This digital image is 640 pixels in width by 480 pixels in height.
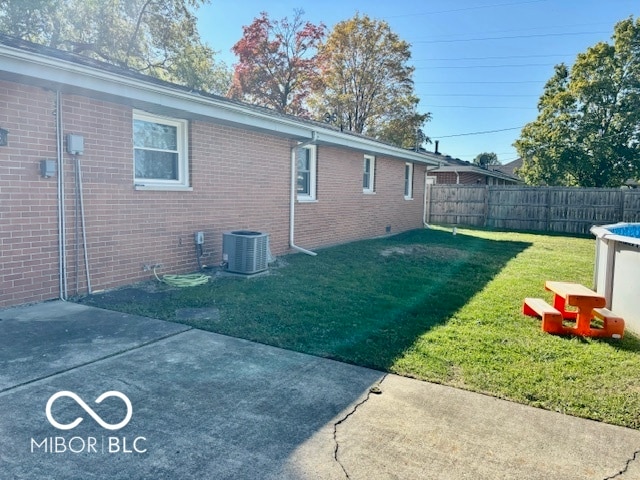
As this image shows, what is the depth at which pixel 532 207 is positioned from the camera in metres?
19.4

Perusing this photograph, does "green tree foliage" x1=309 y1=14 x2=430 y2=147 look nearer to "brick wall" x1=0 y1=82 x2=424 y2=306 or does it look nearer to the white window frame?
"brick wall" x1=0 y1=82 x2=424 y2=306

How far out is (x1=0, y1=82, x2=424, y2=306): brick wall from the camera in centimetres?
546

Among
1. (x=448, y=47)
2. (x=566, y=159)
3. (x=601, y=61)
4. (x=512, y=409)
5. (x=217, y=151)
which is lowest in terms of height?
(x=512, y=409)

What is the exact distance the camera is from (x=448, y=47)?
102 feet

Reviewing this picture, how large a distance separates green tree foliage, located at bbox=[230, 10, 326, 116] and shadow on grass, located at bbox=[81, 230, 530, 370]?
21.1 meters

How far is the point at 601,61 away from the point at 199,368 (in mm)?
25768

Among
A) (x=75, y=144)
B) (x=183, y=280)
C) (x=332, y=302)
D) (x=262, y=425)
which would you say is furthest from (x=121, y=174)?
(x=262, y=425)

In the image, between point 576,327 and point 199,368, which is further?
point 576,327

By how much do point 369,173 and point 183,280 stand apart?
867 cm

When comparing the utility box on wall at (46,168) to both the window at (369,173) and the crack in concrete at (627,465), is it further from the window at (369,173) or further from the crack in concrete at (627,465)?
the window at (369,173)

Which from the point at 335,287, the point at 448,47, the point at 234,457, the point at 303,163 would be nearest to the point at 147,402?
the point at 234,457

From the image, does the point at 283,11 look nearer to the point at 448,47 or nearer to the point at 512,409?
the point at 448,47

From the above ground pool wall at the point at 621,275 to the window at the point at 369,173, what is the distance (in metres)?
8.32

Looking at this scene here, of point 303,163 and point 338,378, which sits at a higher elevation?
point 303,163
